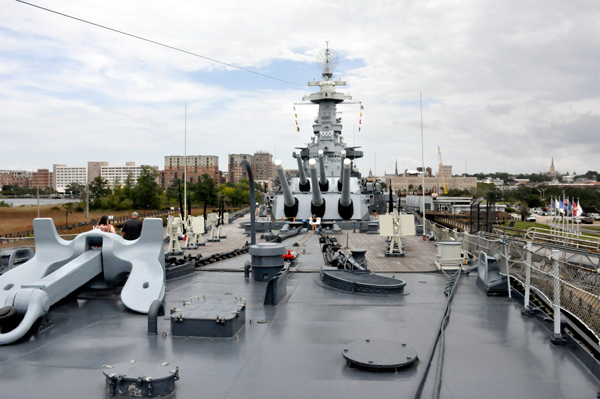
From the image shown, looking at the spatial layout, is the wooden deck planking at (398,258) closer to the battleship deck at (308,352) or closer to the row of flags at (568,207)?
the battleship deck at (308,352)

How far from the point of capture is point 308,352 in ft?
11.2

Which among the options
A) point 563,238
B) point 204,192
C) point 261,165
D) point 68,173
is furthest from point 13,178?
point 563,238

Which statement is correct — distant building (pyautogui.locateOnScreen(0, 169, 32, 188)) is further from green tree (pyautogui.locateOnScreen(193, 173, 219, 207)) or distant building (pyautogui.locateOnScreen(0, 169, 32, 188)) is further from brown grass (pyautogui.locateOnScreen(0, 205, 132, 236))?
brown grass (pyautogui.locateOnScreen(0, 205, 132, 236))

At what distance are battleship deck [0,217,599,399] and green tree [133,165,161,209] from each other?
128ft

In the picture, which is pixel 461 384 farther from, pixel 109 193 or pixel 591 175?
pixel 591 175

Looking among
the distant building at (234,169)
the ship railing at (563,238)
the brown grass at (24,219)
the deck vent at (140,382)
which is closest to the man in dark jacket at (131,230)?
the deck vent at (140,382)

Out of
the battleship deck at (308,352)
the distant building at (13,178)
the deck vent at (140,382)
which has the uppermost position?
the distant building at (13,178)

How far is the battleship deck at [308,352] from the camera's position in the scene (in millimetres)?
2754

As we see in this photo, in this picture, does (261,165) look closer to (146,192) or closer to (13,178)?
(13,178)

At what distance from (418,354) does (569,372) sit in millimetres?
987

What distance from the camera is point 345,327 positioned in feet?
13.4

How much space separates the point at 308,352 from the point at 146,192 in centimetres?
4131

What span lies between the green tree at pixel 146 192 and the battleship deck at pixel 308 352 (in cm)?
3889

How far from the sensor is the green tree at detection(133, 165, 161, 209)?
41906 millimetres
